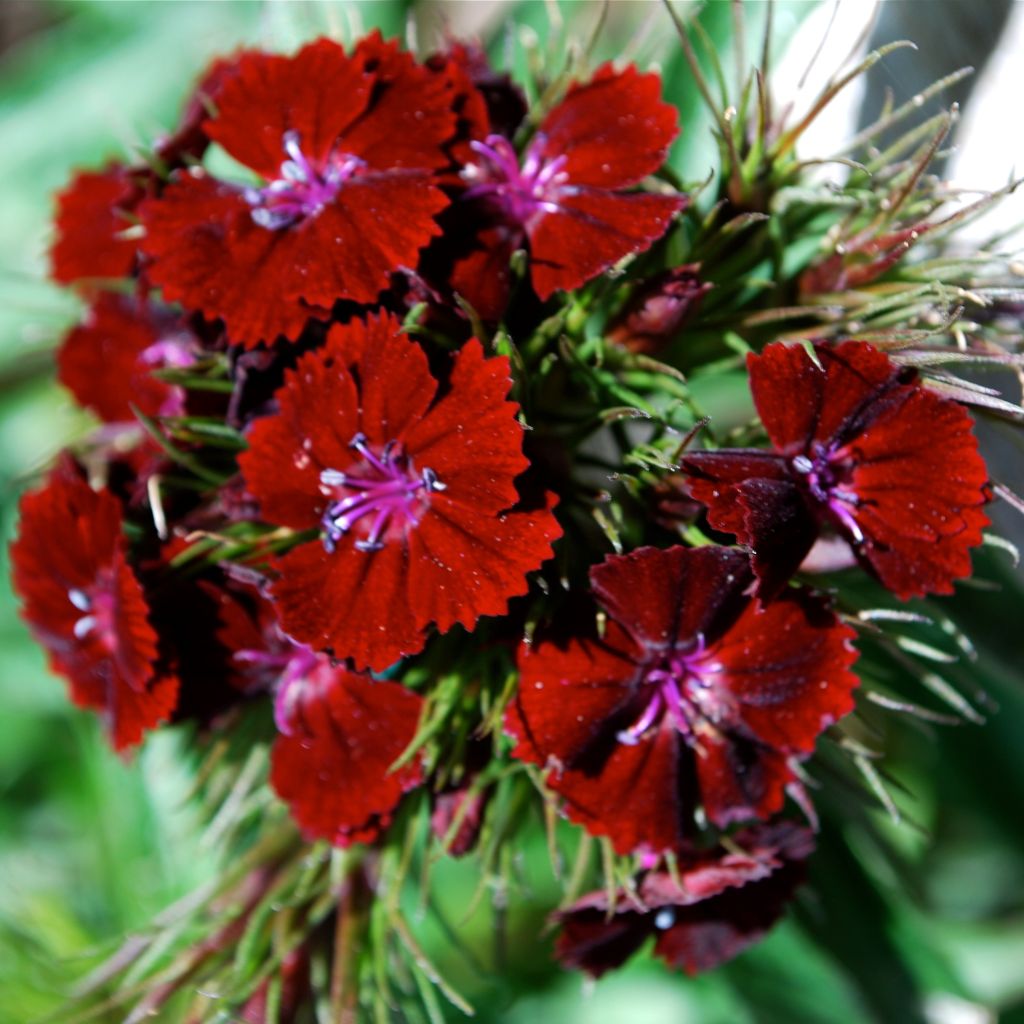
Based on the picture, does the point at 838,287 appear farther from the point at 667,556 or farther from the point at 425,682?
the point at 425,682

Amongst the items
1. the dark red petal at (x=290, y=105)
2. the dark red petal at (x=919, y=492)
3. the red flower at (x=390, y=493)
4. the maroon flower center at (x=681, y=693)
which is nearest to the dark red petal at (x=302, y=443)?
the red flower at (x=390, y=493)

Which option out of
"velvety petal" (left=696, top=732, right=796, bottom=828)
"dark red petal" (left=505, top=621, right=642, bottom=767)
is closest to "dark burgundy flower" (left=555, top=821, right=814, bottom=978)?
Result: "velvety petal" (left=696, top=732, right=796, bottom=828)

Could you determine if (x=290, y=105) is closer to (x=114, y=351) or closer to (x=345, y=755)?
(x=114, y=351)

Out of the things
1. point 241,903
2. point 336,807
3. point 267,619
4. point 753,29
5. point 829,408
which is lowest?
point 241,903

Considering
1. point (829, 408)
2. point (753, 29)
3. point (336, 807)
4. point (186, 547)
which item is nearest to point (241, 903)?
point (336, 807)

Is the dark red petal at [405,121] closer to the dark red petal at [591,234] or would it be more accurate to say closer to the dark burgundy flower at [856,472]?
the dark red petal at [591,234]

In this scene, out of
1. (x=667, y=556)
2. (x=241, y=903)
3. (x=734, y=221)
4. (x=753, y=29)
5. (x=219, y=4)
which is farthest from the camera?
(x=219, y=4)
